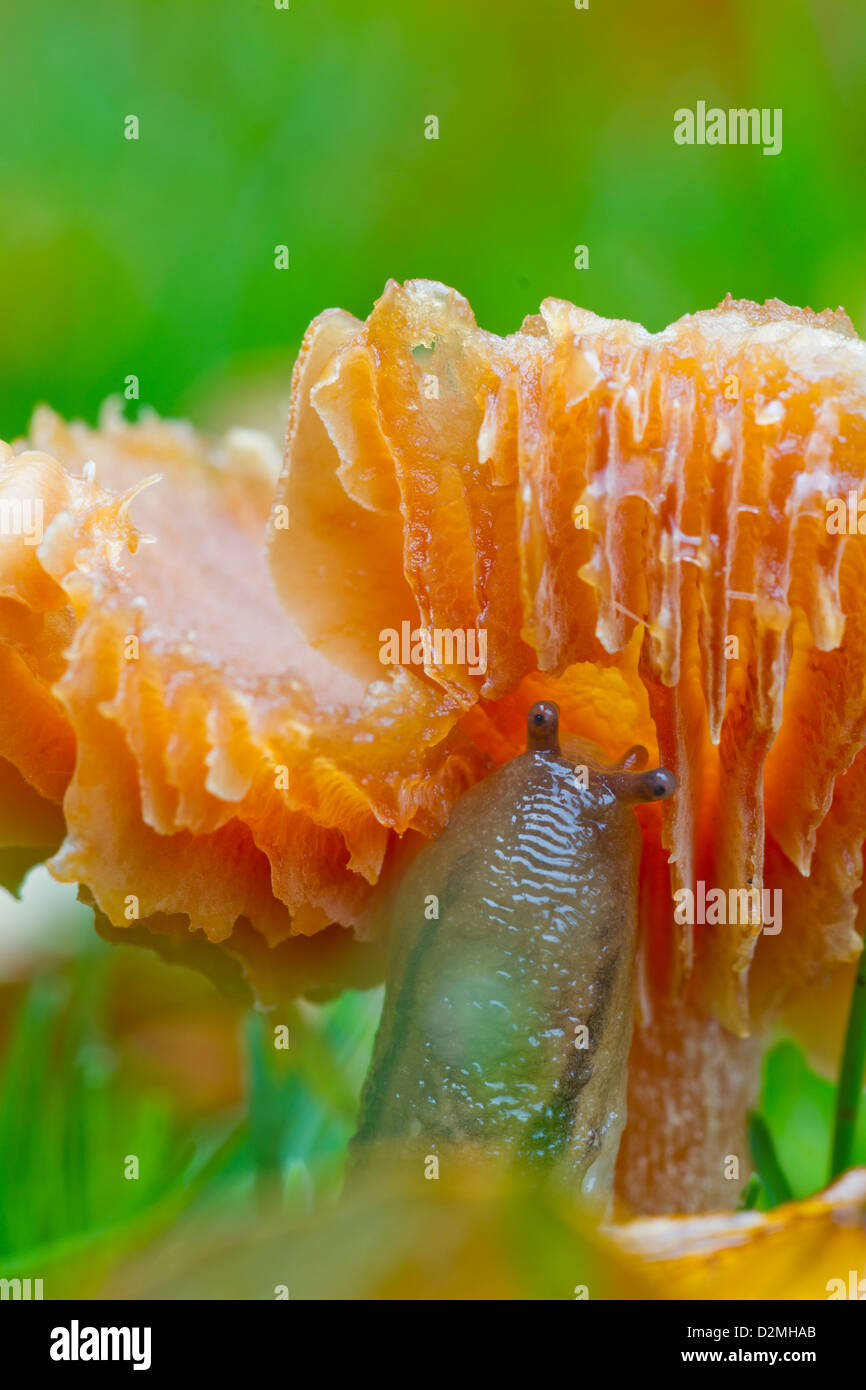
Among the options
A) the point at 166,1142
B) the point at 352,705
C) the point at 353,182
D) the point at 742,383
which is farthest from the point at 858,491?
the point at 353,182

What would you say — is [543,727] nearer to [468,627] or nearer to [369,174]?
[468,627]

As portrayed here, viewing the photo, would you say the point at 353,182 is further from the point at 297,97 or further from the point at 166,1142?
the point at 166,1142

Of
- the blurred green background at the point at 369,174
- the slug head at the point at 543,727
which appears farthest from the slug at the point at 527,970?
the blurred green background at the point at 369,174

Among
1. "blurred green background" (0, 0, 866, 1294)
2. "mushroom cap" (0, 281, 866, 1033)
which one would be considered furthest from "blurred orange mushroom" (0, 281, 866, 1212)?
"blurred green background" (0, 0, 866, 1294)

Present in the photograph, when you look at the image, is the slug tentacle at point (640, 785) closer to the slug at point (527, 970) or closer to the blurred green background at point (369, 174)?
the slug at point (527, 970)

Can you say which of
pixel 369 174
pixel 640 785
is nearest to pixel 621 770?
pixel 640 785

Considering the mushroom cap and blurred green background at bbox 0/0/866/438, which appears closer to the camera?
the mushroom cap

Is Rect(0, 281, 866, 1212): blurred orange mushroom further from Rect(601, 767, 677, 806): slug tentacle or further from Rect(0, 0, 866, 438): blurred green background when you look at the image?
Rect(0, 0, 866, 438): blurred green background
